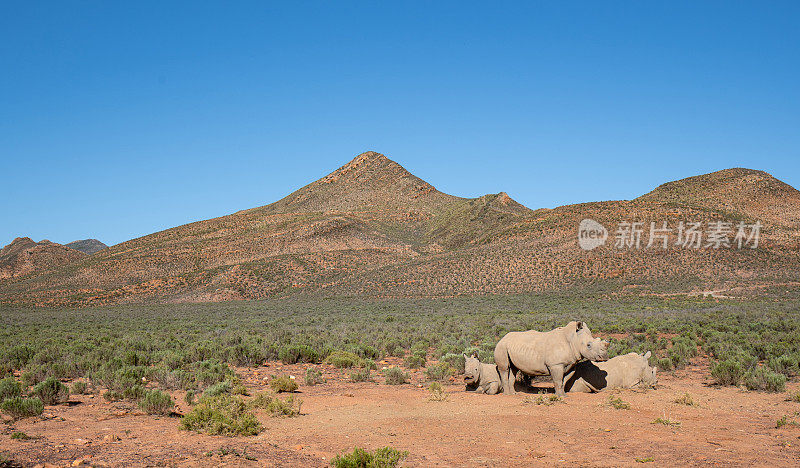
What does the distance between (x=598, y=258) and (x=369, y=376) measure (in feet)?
156

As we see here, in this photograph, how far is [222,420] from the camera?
26.9ft

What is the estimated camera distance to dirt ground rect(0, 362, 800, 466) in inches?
264

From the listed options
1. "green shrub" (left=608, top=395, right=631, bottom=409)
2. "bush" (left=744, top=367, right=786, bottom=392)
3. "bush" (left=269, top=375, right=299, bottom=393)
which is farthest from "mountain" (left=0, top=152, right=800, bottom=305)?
"bush" (left=269, top=375, right=299, bottom=393)

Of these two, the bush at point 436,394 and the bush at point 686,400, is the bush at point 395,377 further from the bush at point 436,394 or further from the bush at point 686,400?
the bush at point 686,400

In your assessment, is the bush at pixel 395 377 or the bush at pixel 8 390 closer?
the bush at pixel 8 390

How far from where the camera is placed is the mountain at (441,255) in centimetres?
5219

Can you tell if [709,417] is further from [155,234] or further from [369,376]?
[155,234]

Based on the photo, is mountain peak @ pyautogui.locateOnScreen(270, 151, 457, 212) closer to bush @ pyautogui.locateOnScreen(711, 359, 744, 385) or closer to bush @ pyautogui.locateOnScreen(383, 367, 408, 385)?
bush @ pyautogui.locateOnScreen(383, 367, 408, 385)

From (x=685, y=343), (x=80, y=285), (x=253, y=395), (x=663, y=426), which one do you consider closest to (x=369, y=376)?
(x=253, y=395)

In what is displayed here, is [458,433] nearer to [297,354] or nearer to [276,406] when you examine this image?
[276,406]

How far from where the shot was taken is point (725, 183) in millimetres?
81562

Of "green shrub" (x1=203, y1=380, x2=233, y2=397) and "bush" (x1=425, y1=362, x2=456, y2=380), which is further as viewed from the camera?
"bush" (x1=425, y1=362, x2=456, y2=380)

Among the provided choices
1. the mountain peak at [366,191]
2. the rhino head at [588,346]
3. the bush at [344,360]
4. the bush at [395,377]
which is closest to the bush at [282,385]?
the bush at [395,377]

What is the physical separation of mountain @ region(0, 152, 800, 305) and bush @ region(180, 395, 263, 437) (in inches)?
1725
